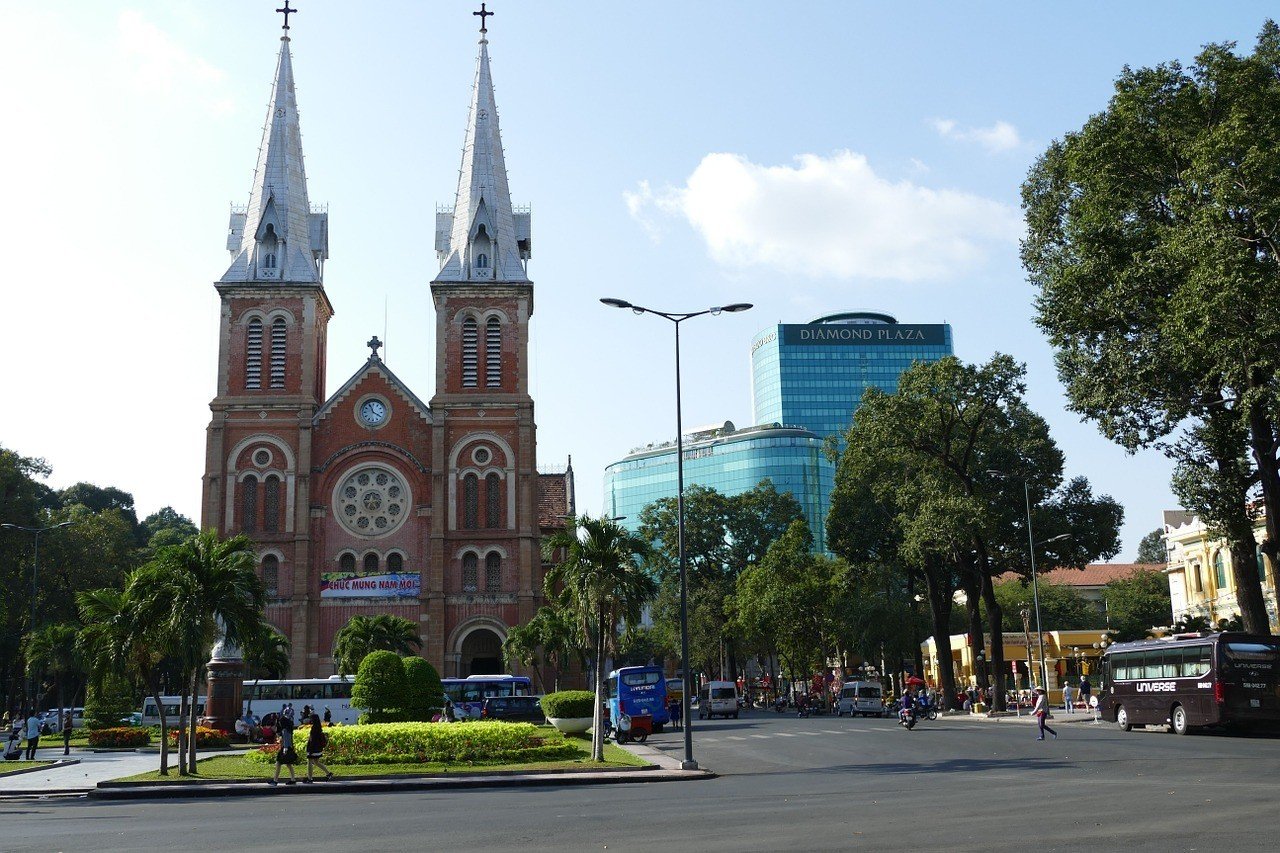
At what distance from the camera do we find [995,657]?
50.4m

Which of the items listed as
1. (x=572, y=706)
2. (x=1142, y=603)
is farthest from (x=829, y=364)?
(x=572, y=706)

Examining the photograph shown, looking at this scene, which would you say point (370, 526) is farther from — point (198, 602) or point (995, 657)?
point (198, 602)

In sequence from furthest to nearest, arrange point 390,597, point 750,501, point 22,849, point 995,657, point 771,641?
point 750,501
point 771,641
point 390,597
point 995,657
point 22,849

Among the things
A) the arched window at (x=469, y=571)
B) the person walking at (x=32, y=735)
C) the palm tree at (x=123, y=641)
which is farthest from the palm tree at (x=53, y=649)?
the palm tree at (x=123, y=641)

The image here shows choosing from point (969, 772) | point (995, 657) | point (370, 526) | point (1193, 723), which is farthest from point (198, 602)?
point (370, 526)

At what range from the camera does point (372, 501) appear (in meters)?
66.2

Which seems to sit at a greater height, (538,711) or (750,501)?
(750,501)

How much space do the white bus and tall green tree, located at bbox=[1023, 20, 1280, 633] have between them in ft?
106

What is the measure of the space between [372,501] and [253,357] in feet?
34.8

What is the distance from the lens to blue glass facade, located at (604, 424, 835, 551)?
137875 mm

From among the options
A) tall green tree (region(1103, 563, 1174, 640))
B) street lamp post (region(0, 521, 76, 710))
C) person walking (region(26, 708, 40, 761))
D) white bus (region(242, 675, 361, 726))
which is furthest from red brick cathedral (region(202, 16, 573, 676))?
tall green tree (region(1103, 563, 1174, 640))

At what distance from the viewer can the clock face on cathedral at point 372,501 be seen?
216 feet

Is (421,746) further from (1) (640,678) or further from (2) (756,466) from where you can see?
(2) (756,466)

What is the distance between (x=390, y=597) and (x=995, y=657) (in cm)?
3140
